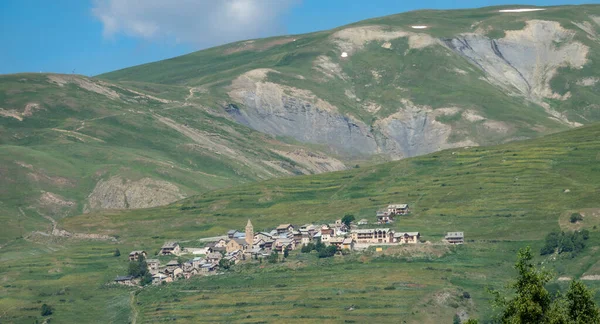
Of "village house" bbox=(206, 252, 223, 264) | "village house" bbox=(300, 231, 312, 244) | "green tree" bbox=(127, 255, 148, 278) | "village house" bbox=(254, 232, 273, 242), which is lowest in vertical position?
"green tree" bbox=(127, 255, 148, 278)

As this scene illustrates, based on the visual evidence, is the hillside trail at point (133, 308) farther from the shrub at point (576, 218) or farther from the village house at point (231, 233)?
the shrub at point (576, 218)

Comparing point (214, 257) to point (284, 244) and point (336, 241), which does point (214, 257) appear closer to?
point (284, 244)

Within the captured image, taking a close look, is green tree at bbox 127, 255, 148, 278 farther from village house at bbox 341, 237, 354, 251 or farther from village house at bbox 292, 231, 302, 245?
village house at bbox 341, 237, 354, 251

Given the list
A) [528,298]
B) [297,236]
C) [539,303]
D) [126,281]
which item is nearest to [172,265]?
[126,281]

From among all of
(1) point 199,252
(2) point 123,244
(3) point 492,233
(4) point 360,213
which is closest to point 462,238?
(3) point 492,233

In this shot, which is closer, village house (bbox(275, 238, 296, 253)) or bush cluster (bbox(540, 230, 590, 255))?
bush cluster (bbox(540, 230, 590, 255))

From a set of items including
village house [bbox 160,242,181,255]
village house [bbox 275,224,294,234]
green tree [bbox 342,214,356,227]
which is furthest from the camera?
village house [bbox 275,224,294,234]

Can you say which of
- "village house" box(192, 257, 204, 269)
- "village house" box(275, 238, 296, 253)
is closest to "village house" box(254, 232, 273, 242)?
"village house" box(275, 238, 296, 253)
